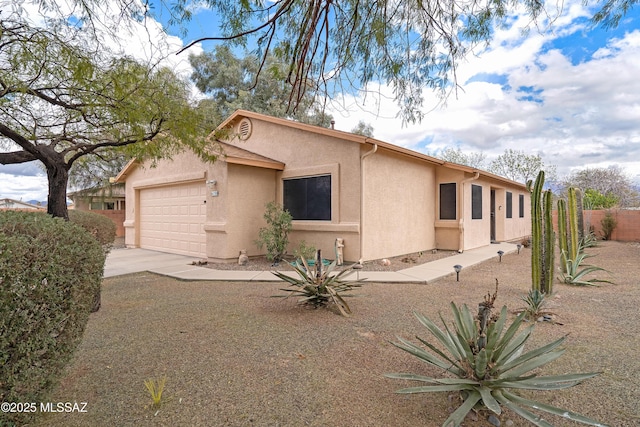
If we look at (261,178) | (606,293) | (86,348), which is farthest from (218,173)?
(606,293)

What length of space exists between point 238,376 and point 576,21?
20.4ft

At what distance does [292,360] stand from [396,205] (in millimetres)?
7506

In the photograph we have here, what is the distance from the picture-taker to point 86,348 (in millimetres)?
3791

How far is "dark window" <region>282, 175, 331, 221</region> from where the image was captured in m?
9.65

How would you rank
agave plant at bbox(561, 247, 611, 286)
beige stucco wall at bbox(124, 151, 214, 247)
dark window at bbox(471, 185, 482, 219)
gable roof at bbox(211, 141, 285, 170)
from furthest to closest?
dark window at bbox(471, 185, 482, 219)
beige stucco wall at bbox(124, 151, 214, 247)
gable roof at bbox(211, 141, 285, 170)
agave plant at bbox(561, 247, 611, 286)

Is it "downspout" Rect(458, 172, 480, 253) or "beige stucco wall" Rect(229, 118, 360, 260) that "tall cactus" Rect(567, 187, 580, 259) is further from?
"beige stucco wall" Rect(229, 118, 360, 260)

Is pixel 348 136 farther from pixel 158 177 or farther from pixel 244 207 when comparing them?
pixel 158 177

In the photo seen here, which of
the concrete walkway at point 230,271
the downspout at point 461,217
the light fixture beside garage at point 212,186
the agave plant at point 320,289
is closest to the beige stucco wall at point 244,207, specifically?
the light fixture beside garage at point 212,186

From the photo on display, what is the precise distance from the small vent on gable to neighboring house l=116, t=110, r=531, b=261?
4 cm

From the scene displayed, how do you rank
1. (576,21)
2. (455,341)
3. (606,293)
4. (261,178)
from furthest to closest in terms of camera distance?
(261,178)
(606,293)
(576,21)
(455,341)

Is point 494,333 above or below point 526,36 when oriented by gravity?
below

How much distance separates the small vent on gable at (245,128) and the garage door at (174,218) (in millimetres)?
2568

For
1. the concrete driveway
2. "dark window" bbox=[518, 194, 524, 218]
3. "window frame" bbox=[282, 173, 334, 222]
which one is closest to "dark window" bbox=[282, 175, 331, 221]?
"window frame" bbox=[282, 173, 334, 222]

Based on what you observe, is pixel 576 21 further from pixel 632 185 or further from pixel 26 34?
pixel 632 185
